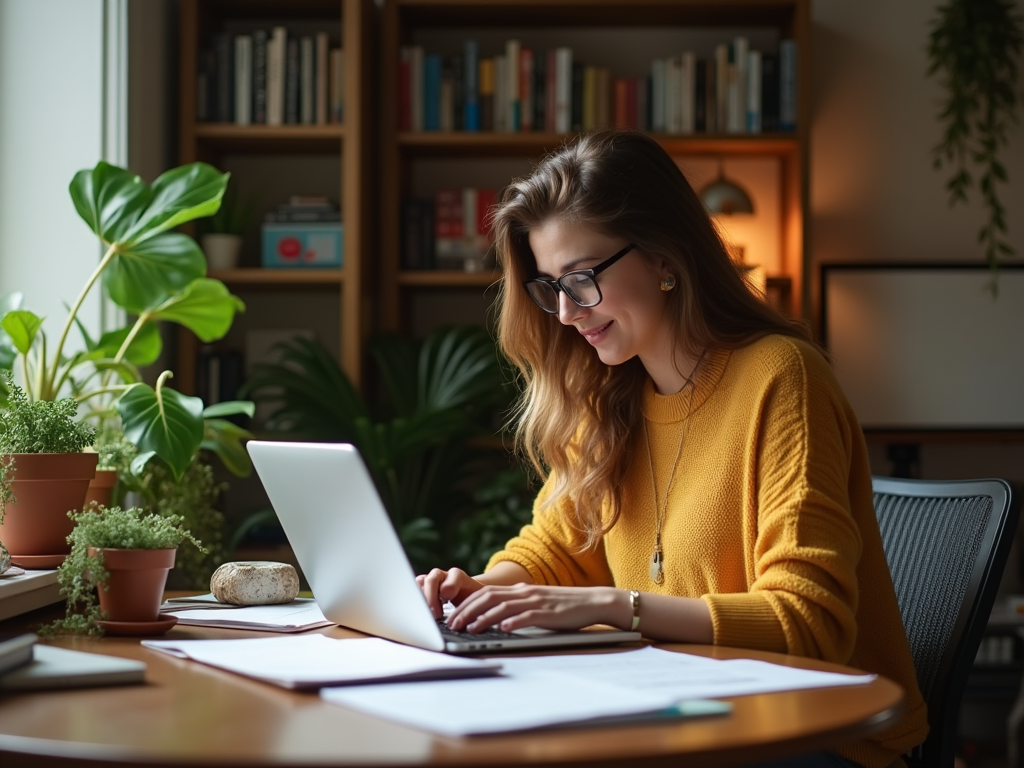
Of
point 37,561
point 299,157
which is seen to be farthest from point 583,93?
point 37,561

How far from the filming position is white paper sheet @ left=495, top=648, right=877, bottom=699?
0.92 meters

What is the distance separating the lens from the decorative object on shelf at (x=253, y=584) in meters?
1.41

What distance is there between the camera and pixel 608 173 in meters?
1.50

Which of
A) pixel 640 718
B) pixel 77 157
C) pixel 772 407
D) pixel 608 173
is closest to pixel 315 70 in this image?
pixel 77 157

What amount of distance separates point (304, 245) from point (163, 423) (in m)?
1.57

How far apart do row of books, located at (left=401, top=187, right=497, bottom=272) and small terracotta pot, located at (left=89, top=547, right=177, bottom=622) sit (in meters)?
2.48

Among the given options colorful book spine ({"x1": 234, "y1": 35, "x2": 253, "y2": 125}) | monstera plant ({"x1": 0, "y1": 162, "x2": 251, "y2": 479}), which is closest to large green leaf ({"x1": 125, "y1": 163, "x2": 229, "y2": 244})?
monstera plant ({"x1": 0, "y1": 162, "x2": 251, "y2": 479})

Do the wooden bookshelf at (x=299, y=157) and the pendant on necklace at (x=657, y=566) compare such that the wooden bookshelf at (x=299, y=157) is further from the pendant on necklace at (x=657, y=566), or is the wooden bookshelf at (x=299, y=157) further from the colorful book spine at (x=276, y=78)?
the pendant on necklace at (x=657, y=566)

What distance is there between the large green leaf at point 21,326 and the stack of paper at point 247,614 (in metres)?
0.73

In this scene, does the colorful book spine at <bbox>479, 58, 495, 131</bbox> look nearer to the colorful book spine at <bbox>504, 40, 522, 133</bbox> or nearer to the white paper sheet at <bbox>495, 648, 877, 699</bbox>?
the colorful book spine at <bbox>504, 40, 522, 133</bbox>

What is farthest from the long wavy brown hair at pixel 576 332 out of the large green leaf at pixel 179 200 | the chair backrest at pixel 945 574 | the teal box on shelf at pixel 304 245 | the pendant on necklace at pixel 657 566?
the teal box on shelf at pixel 304 245

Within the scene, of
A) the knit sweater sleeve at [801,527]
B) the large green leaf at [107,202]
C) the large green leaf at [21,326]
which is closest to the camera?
the knit sweater sleeve at [801,527]

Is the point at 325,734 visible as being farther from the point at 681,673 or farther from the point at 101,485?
the point at 101,485

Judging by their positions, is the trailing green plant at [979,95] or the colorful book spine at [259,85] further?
the trailing green plant at [979,95]
